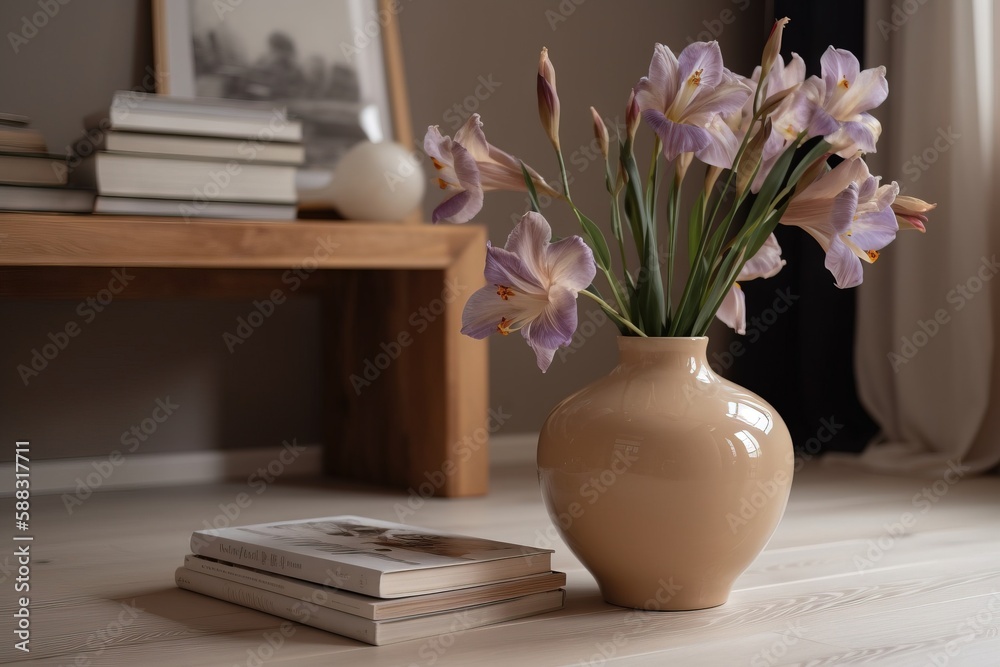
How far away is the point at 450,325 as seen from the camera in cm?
220

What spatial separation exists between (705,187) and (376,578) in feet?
1.66

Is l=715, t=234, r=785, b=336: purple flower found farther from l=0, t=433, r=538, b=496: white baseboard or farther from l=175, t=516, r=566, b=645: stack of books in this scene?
l=0, t=433, r=538, b=496: white baseboard

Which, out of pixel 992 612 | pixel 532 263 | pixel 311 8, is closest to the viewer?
pixel 532 263

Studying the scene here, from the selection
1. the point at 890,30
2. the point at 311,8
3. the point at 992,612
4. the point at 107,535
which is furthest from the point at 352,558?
the point at 890,30

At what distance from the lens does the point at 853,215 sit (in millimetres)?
1019

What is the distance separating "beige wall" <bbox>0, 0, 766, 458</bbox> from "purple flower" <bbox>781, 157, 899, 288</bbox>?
1717mm

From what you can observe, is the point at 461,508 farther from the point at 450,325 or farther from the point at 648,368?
the point at 648,368

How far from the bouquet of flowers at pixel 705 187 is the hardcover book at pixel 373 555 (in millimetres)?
235

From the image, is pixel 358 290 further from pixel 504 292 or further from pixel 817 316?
pixel 504 292

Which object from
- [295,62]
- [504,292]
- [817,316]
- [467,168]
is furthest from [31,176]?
[817,316]

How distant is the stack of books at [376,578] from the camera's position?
1.05 m

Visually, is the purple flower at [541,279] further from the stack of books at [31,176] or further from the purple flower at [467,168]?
the stack of books at [31,176]

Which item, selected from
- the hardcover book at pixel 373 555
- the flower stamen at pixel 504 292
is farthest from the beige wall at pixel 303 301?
the flower stamen at pixel 504 292

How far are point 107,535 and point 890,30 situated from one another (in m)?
2.14
